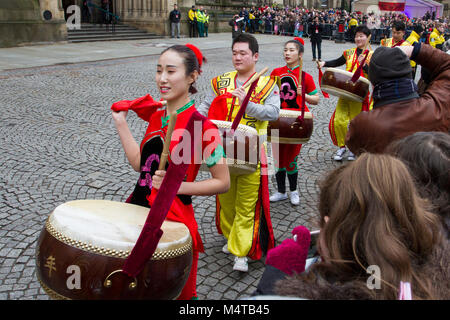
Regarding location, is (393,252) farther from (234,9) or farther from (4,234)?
(234,9)

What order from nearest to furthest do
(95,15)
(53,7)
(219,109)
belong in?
(219,109), (53,7), (95,15)

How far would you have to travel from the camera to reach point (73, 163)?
5555mm

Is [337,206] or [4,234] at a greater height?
[337,206]

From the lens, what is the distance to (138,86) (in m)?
10.5

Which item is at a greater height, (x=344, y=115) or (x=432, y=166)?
(x=432, y=166)

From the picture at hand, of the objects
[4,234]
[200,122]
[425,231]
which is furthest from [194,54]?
[4,234]

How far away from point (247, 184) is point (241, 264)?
64 cm

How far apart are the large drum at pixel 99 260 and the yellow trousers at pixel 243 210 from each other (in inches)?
56.8

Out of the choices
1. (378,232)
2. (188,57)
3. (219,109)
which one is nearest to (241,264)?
(219,109)

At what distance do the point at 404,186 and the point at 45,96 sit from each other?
907 centimetres

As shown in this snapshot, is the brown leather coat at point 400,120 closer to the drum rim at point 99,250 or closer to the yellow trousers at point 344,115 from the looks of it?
the drum rim at point 99,250

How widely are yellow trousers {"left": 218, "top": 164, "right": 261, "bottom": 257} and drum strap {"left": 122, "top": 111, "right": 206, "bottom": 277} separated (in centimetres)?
173

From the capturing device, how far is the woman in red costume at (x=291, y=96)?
4.54 m

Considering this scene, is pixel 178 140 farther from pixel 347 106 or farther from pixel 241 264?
pixel 347 106
